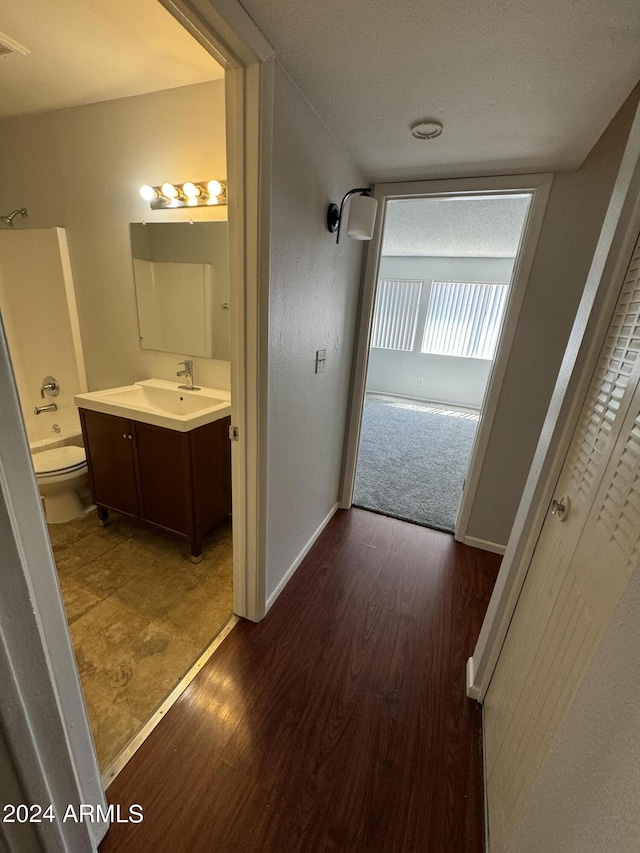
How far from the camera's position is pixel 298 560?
6.40 ft

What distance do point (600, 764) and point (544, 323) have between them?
1835 mm

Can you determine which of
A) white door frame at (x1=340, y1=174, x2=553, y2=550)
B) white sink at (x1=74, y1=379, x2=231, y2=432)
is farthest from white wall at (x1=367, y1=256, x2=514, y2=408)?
white sink at (x1=74, y1=379, x2=231, y2=432)

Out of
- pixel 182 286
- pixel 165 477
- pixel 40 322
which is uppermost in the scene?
pixel 182 286

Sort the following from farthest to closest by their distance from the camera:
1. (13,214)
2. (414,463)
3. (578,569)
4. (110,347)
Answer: (414,463)
(110,347)
(13,214)
(578,569)

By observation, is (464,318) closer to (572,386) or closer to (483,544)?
(483,544)

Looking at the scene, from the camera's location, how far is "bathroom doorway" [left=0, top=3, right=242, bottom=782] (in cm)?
143

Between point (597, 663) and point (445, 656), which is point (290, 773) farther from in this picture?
point (597, 663)

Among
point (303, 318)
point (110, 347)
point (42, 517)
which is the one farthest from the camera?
point (110, 347)

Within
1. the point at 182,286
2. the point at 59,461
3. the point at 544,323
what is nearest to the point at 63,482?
the point at 59,461

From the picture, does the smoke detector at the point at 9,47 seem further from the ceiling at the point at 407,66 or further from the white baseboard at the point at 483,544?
the white baseboard at the point at 483,544

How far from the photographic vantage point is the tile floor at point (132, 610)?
1.24m

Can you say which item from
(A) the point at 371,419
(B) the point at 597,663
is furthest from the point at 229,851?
(A) the point at 371,419

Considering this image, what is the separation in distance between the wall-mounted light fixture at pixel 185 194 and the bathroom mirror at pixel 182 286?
10cm

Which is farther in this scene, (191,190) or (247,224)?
(191,190)
